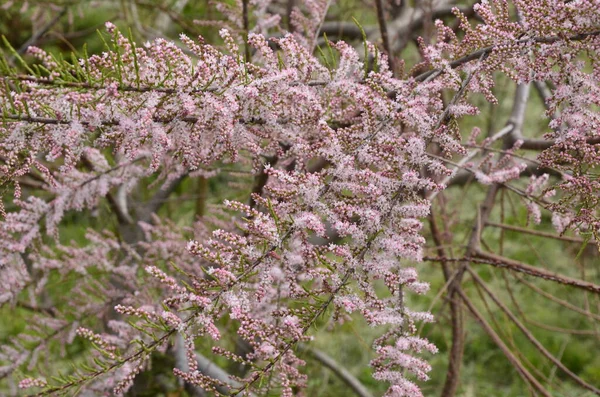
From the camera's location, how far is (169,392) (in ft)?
9.22

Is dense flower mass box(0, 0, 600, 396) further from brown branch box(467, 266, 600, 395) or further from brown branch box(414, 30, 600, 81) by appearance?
brown branch box(467, 266, 600, 395)

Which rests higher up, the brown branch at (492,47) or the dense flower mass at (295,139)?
the brown branch at (492,47)

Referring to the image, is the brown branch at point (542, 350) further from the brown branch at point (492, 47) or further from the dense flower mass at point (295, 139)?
the brown branch at point (492, 47)

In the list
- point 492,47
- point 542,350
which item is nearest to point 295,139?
point 492,47

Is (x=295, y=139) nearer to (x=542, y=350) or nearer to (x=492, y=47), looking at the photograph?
(x=492, y=47)

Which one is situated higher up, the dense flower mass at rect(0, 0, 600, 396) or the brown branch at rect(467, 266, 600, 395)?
the brown branch at rect(467, 266, 600, 395)

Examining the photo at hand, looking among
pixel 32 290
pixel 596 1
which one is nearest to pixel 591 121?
pixel 596 1

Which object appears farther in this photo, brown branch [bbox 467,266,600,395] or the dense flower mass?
brown branch [bbox 467,266,600,395]

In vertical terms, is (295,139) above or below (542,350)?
below

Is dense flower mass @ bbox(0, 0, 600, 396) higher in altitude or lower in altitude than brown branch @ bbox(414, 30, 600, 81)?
lower

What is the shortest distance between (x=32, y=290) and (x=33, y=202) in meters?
0.64

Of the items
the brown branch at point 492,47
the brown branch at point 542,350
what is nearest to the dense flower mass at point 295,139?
the brown branch at point 492,47

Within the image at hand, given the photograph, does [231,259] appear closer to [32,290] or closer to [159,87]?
[159,87]

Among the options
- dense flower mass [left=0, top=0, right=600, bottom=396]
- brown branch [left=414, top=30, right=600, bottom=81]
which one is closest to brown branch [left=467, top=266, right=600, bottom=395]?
dense flower mass [left=0, top=0, right=600, bottom=396]
